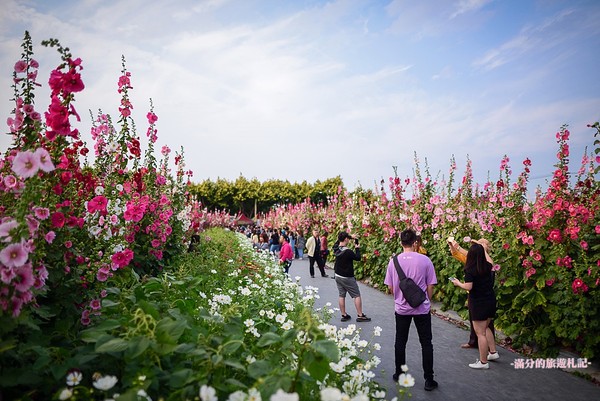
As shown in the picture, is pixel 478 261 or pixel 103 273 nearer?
pixel 103 273

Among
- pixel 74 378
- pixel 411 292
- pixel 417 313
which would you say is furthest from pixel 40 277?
pixel 417 313

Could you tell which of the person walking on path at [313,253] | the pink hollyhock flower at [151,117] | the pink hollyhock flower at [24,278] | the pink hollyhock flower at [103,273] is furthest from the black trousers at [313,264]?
the pink hollyhock flower at [24,278]

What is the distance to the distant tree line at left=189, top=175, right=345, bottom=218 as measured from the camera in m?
54.8

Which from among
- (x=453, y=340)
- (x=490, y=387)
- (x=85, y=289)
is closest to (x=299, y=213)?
(x=453, y=340)

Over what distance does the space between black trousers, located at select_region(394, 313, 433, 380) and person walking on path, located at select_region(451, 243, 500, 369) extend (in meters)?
0.84

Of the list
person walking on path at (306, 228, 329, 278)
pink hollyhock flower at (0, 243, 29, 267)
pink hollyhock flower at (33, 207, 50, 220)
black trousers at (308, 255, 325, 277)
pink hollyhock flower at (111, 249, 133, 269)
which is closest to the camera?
pink hollyhock flower at (0, 243, 29, 267)

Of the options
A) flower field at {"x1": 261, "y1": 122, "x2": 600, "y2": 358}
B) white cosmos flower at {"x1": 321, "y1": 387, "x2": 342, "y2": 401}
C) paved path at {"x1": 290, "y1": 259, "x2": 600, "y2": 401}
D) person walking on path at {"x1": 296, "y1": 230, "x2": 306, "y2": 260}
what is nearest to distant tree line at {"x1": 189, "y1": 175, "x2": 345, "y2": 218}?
person walking on path at {"x1": 296, "y1": 230, "x2": 306, "y2": 260}

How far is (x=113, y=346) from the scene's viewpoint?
1.81m

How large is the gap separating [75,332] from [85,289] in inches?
14.1

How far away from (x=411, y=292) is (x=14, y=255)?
4059 mm

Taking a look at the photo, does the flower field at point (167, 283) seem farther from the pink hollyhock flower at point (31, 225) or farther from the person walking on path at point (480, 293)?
the person walking on path at point (480, 293)

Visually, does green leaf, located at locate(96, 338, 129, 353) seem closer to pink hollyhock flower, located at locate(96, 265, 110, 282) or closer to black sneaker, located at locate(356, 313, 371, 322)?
pink hollyhock flower, located at locate(96, 265, 110, 282)

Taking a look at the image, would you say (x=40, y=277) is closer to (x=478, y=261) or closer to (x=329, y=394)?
(x=329, y=394)

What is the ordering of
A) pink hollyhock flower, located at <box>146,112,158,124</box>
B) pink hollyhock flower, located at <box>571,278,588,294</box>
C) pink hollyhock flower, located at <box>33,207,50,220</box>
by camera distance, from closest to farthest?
pink hollyhock flower, located at <box>33,207,50,220</box>
pink hollyhock flower, located at <box>571,278,588,294</box>
pink hollyhock flower, located at <box>146,112,158,124</box>
